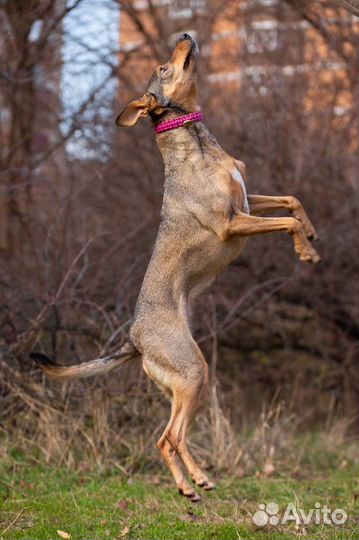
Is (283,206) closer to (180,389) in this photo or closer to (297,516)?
(180,389)

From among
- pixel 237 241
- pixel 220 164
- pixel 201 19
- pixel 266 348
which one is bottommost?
pixel 266 348

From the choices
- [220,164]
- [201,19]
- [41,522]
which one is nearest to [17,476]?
[41,522]

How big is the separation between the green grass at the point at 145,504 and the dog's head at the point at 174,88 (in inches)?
103

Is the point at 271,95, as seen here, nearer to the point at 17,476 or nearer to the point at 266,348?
the point at 266,348

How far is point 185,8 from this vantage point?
1366 centimetres

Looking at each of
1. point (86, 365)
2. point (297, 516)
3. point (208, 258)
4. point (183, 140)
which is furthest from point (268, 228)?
point (297, 516)

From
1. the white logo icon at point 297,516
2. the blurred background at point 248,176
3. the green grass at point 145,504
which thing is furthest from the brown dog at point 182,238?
the blurred background at point 248,176

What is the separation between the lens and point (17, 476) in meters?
7.84

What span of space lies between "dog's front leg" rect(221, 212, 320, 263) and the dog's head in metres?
0.87

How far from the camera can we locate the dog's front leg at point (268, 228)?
232 inches

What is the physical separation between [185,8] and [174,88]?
26.0 ft

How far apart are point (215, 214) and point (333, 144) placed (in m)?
6.55

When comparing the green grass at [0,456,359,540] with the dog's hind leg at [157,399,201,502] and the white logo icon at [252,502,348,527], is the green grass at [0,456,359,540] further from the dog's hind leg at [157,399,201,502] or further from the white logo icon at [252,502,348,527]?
the dog's hind leg at [157,399,201,502]

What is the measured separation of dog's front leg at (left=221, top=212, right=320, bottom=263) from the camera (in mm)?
5898
